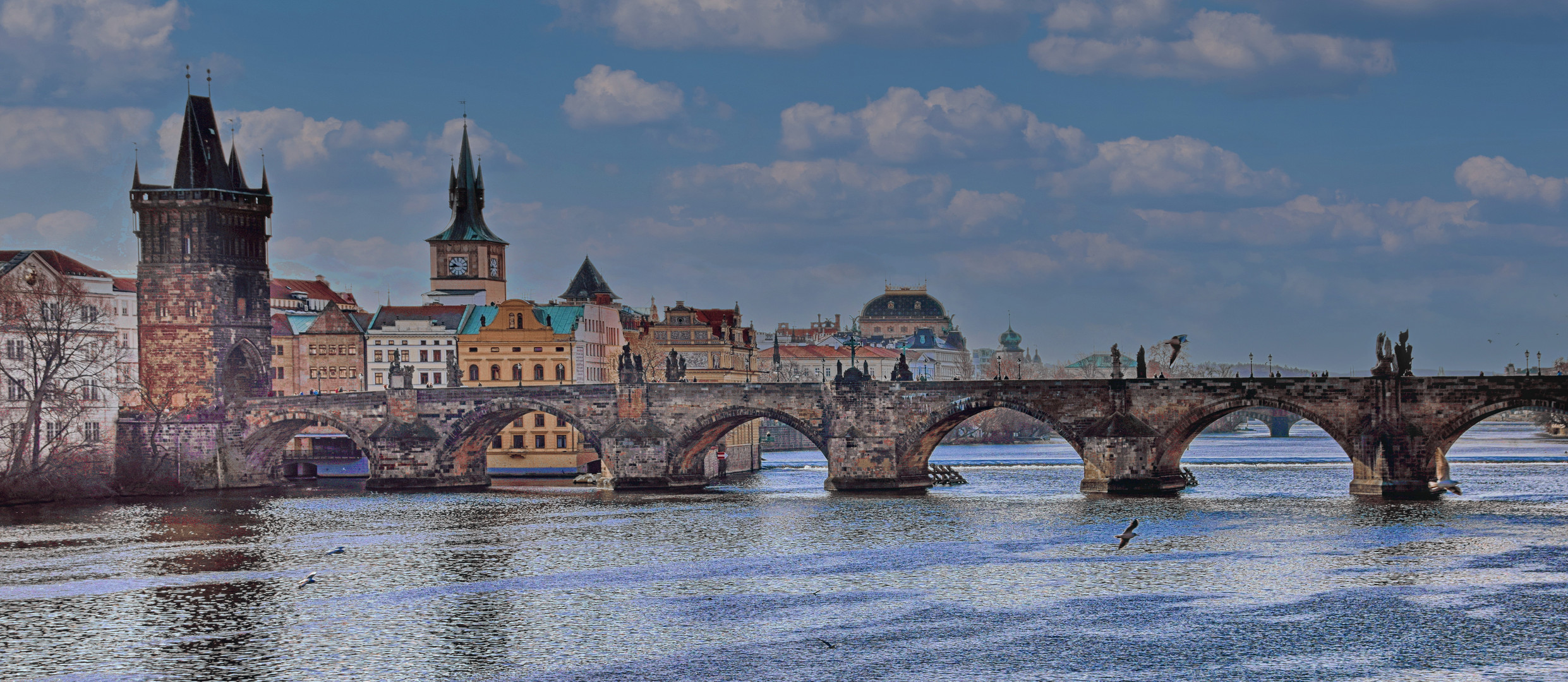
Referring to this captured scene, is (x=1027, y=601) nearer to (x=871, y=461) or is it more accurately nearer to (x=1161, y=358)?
(x=871, y=461)

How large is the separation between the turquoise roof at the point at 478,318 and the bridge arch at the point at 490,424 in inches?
861

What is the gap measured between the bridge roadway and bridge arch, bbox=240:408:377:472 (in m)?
0.10

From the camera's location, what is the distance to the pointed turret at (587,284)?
5719 inches

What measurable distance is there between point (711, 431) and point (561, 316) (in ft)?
95.3

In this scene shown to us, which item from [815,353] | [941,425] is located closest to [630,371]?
[941,425]

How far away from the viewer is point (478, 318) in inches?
4242

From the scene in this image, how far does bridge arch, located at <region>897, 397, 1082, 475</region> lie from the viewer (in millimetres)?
70312

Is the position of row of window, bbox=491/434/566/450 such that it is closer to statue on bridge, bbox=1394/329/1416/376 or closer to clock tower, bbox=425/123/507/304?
clock tower, bbox=425/123/507/304

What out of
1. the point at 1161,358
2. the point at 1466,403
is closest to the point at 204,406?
the point at 1466,403

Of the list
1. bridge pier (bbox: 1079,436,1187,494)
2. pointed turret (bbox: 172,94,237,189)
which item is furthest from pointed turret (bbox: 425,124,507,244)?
bridge pier (bbox: 1079,436,1187,494)

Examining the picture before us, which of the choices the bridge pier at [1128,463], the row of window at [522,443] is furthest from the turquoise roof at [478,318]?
the bridge pier at [1128,463]

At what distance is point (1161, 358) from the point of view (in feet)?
630

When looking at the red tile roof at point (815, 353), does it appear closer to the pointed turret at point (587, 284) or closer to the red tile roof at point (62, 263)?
the pointed turret at point (587, 284)

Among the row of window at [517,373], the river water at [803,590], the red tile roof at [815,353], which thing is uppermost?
the red tile roof at [815,353]
